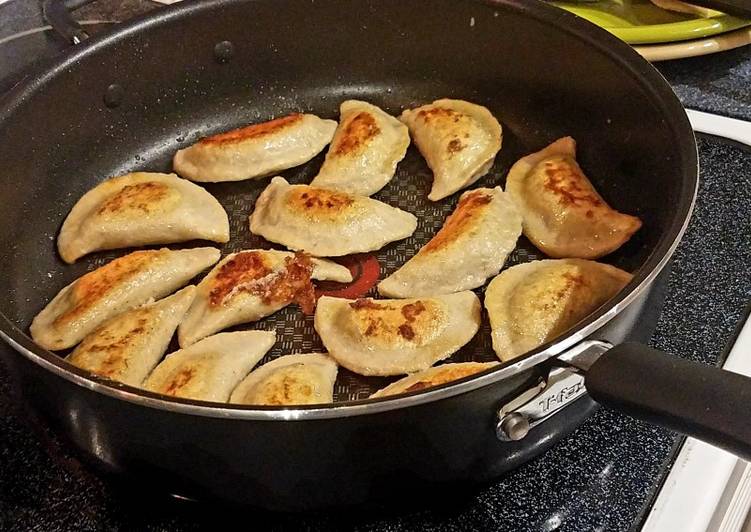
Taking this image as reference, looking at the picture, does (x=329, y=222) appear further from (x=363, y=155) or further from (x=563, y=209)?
(x=563, y=209)

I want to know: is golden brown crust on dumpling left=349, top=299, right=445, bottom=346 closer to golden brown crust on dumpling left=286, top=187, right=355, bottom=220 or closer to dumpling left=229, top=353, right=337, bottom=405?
dumpling left=229, top=353, right=337, bottom=405

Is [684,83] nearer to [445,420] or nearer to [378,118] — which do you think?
[378,118]

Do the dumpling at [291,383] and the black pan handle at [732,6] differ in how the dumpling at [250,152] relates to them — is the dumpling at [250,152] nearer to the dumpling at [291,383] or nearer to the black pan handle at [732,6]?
the dumpling at [291,383]

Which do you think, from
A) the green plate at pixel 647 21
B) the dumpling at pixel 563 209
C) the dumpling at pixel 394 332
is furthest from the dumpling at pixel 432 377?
the green plate at pixel 647 21

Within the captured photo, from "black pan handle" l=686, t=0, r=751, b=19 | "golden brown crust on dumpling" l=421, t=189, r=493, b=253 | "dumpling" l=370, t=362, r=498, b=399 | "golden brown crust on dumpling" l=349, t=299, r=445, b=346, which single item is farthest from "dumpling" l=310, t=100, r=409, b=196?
"black pan handle" l=686, t=0, r=751, b=19

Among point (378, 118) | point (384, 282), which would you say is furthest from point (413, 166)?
point (384, 282)
